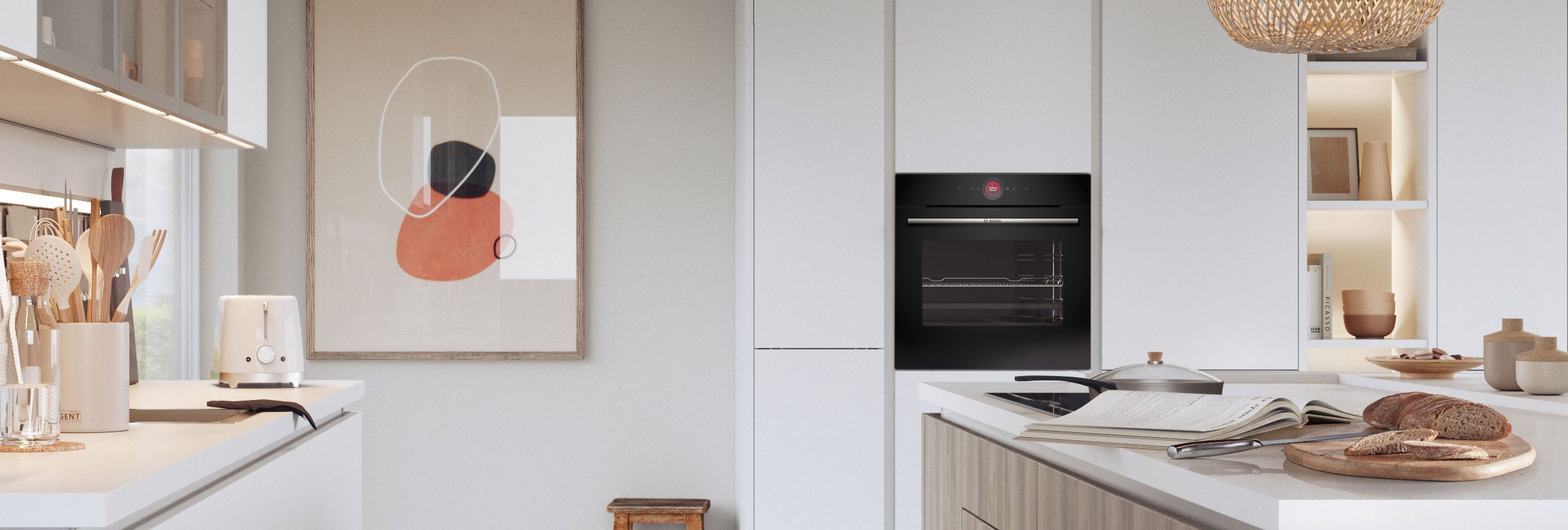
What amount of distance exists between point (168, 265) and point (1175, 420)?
10.3ft

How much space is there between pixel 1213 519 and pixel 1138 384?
0.66 m

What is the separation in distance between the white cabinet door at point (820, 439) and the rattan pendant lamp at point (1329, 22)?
1536 millimetres

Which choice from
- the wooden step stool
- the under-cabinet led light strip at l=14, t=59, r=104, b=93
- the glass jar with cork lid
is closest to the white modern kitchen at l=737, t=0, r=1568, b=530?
the wooden step stool

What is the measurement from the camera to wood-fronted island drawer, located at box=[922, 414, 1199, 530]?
1.20 m

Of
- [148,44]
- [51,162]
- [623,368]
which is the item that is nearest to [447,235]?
[623,368]

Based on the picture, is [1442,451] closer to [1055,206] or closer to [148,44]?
[148,44]

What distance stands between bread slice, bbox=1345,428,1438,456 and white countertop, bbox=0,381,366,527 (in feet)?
4.22

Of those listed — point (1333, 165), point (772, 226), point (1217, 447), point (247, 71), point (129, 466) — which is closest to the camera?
point (1217, 447)

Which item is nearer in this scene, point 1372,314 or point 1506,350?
point 1506,350

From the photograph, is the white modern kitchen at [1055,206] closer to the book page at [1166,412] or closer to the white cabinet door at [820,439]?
the white cabinet door at [820,439]

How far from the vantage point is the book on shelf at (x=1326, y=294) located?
334cm

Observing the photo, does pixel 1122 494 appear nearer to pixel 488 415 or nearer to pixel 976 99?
pixel 976 99

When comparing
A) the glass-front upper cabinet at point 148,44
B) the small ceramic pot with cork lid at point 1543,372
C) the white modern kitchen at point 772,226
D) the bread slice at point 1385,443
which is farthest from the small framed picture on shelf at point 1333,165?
the glass-front upper cabinet at point 148,44

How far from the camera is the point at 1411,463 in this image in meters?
0.96
